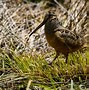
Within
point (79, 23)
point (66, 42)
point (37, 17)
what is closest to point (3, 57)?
point (66, 42)

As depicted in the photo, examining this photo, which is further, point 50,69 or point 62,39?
point 62,39

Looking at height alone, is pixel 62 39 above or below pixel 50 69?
above

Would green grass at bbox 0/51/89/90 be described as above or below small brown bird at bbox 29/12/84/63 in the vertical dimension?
below

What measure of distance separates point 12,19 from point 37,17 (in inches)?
20.8

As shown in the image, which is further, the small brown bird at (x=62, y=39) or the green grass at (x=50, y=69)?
the small brown bird at (x=62, y=39)

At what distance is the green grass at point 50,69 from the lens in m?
4.08

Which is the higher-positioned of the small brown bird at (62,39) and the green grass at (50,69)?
the small brown bird at (62,39)

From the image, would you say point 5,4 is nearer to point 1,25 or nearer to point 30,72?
point 1,25

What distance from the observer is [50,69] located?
4230 millimetres

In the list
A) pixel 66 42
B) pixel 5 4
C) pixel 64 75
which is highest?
pixel 5 4

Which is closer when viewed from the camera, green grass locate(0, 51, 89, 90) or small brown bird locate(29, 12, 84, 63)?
green grass locate(0, 51, 89, 90)

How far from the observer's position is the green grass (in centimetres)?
408

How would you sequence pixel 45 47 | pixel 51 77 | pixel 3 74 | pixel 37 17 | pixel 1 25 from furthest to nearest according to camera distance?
pixel 37 17
pixel 1 25
pixel 45 47
pixel 3 74
pixel 51 77

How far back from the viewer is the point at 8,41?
17.4 feet
